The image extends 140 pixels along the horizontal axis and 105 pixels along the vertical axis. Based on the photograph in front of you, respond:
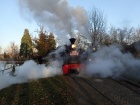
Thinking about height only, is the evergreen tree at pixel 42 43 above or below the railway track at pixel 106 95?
above

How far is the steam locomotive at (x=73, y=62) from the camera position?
27.0 metres

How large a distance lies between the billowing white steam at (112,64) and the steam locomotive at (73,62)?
1.42 metres

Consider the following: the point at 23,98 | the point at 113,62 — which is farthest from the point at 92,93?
the point at 113,62

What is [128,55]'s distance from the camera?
31.1m

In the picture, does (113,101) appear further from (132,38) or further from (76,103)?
(132,38)

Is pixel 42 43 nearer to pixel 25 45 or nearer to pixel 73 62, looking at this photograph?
pixel 73 62

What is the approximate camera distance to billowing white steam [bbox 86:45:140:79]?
27.6m

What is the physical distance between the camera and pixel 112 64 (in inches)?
1148

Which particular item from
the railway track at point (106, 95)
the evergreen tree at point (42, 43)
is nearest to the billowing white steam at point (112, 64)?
the railway track at point (106, 95)

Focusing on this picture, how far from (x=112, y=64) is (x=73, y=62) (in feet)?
16.1

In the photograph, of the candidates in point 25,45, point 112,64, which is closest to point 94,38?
point 112,64

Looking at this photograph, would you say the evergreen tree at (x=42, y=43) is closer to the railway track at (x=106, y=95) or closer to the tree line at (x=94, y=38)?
the tree line at (x=94, y=38)

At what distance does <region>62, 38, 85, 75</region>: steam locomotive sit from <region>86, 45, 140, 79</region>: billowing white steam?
4.66 feet

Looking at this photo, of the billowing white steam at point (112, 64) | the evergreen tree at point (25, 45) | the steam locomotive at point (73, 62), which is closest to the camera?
the steam locomotive at point (73, 62)
